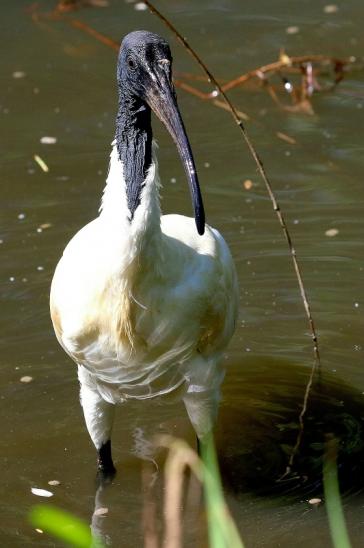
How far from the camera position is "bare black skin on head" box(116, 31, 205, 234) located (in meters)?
3.93

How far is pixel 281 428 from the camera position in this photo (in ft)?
17.4

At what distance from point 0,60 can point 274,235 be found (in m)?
3.78

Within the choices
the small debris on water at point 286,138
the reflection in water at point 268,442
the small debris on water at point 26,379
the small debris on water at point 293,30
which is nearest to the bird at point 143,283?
the reflection in water at point 268,442

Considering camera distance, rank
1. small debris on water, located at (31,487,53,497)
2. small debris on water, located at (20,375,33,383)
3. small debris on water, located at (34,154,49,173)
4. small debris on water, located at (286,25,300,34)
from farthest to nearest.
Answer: small debris on water, located at (286,25,300,34)
small debris on water, located at (34,154,49,173)
small debris on water, located at (20,375,33,383)
small debris on water, located at (31,487,53,497)

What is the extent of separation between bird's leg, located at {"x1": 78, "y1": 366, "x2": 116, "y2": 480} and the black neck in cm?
95

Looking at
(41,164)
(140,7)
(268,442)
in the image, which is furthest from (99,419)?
(140,7)

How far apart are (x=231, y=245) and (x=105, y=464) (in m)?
2.16

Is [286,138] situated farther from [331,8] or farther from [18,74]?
[331,8]

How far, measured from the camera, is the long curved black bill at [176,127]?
385 centimetres

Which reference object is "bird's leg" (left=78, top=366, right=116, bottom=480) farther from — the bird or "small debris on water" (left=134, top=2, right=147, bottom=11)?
"small debris on water" (left=134, top=2, right=147, bottom=11)

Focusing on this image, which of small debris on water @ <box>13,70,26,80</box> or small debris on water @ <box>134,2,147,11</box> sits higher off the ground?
small debris on water @ <box>134,2,147,11</box>

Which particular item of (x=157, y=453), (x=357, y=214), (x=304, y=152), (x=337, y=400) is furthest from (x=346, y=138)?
(x=157, y=453)

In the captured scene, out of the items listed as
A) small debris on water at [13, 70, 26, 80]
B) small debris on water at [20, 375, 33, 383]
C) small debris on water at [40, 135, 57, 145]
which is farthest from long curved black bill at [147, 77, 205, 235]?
small debris on water at [13, 70, 26, 80]

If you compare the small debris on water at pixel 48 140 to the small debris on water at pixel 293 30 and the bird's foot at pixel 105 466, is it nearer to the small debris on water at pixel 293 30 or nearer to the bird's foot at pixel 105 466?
the small debris on water at pixel 293 30
